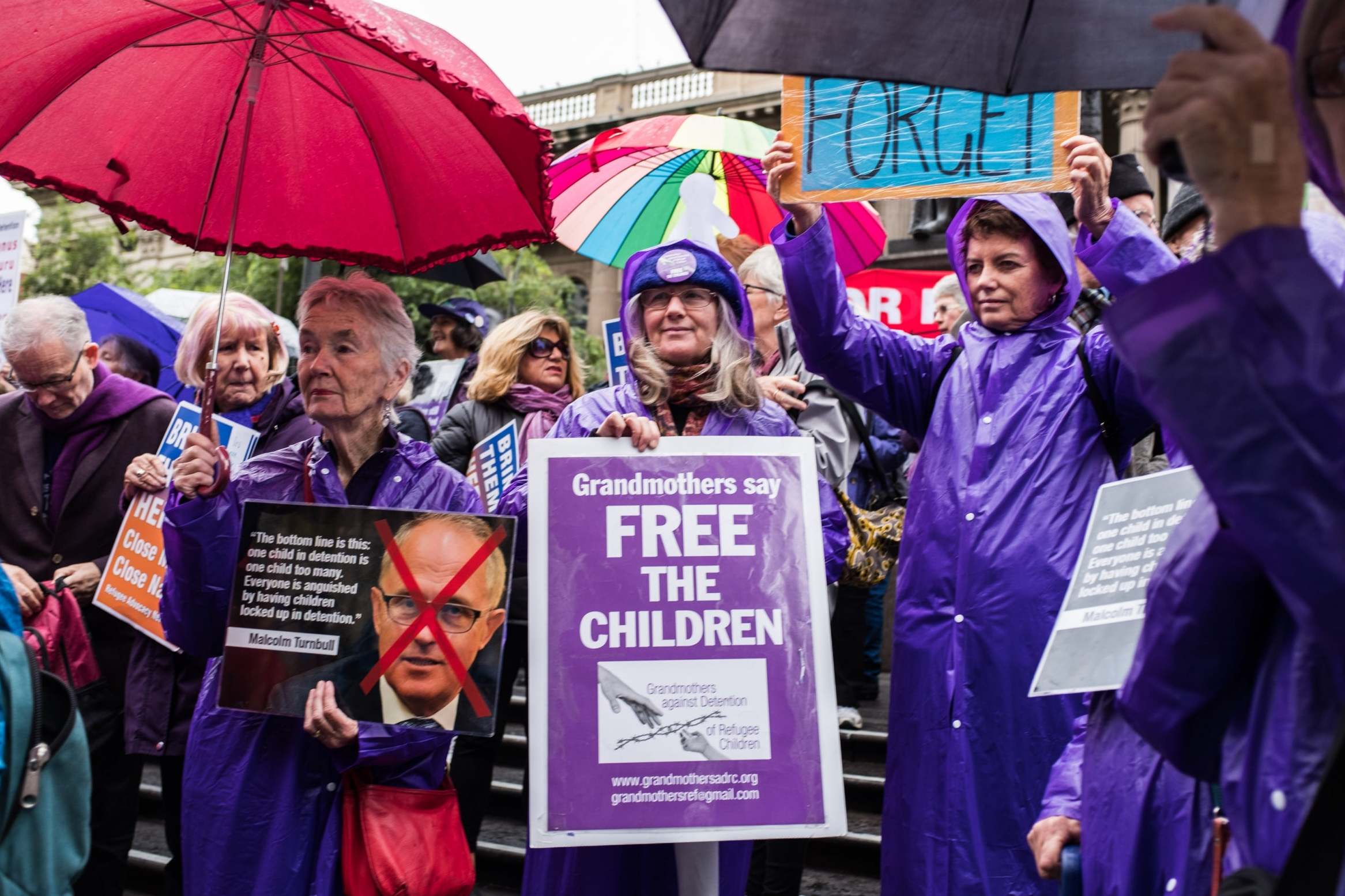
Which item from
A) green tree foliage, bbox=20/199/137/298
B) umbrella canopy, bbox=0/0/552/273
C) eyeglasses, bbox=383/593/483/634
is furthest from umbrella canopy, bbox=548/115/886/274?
green tree foliage, bbox=20/199/137/298

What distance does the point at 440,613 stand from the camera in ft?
11.1

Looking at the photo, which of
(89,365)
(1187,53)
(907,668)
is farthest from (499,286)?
(1187,53)

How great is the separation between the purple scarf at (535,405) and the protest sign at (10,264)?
273 centimetres

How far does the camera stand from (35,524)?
491cm

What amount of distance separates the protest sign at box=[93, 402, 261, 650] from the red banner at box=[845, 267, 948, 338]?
5511mm

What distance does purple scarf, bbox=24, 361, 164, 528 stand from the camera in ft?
16.2

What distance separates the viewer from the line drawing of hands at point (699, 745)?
134 inches

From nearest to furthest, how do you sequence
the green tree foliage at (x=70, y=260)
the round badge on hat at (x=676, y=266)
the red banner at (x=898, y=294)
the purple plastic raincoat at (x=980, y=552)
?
the purple plastic raincoat at (x=980, y=552)
the round badge on hat at (x=676, y=266)
the red banner at (x=898, y=294)
the green tree foliage at (x=70, y=260)

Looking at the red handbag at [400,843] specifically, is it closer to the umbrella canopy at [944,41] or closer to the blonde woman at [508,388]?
the umbrella canopy at [944,41]

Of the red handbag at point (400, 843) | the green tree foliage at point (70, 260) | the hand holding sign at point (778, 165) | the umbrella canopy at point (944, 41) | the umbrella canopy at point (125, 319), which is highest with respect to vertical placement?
the green tree foliage at point (70, 260)

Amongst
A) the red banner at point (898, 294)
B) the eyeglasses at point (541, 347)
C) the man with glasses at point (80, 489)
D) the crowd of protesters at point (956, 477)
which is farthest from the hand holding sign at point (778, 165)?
the red banner at point (898, 294)

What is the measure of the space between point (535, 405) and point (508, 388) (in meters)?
0.15

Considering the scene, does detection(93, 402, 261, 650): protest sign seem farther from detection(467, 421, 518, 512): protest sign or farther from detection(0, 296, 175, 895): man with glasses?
detection(467, 421, 518, 512): protest sign

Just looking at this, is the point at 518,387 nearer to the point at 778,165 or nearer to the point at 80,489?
the point at 80,489
